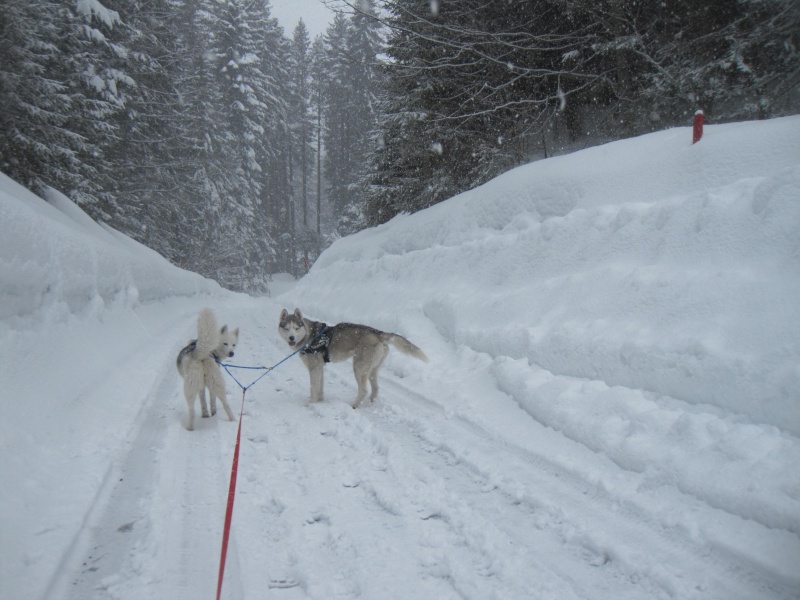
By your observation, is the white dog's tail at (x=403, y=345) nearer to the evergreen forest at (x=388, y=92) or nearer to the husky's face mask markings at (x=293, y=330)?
the husky's face mask markings at (x=293, y=330)

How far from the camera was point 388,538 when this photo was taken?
2820 millimetres

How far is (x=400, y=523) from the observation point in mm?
2979

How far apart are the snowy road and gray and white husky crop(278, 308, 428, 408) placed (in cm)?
120

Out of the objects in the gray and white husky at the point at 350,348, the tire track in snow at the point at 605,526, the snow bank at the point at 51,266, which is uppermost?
the snow bank at the point at 51,266

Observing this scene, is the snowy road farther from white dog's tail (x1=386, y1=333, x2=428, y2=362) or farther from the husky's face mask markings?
the husky's face mask markings

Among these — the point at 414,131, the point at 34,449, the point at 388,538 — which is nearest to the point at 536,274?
the point at 388,538

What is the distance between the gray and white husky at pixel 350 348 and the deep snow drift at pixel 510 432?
0.44m

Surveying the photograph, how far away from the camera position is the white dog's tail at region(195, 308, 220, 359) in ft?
16.2

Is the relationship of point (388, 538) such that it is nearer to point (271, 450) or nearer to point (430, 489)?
point (430, 489)

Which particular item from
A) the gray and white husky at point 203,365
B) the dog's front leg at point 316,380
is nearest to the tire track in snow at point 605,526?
the dog's front leg at point 316,380

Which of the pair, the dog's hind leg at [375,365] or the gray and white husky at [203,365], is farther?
the dog's hind leg at [375,365]

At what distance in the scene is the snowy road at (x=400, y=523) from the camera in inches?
94.8

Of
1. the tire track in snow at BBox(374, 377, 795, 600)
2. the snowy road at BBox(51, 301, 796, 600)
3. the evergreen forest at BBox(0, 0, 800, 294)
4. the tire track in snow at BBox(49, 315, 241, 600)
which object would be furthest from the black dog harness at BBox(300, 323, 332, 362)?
the evergreen forest at BBox(0, 0, 800, 294)

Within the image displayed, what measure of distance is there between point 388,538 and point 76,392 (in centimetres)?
474
